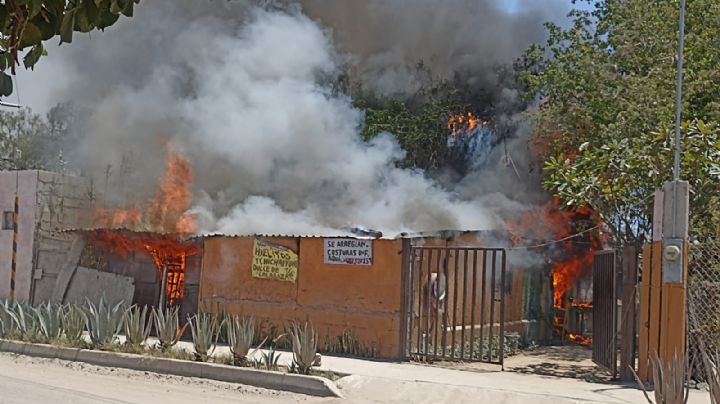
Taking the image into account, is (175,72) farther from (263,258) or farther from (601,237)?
(601,237)

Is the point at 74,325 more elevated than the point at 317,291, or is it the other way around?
the point at 317,291

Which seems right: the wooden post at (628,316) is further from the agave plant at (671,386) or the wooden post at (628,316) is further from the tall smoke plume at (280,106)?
the tall smoke plume at (280,106)

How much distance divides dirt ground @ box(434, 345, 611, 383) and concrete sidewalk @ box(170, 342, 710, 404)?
1.58ft

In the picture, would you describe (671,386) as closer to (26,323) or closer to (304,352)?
(304,352)

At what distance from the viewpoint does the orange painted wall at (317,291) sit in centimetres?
1219

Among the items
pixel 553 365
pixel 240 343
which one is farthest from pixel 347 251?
pixel 553 365

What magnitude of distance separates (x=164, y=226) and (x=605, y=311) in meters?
10.3

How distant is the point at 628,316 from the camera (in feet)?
33.5

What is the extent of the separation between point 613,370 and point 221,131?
12512 millimetres

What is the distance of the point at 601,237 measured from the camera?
16.0 m

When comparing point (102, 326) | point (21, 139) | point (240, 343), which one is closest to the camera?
point (240, 343)

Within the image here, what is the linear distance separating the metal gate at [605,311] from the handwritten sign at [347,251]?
11.4ft

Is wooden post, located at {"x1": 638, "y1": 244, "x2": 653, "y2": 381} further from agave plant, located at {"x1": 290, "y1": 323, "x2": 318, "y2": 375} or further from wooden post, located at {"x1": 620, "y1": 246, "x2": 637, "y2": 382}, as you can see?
agave plant, located at {"x1": 290, "y1": 323, "x2": 318, "y2": 375}

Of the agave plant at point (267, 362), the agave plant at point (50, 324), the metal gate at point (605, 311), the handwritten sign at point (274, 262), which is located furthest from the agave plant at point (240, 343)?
the metal gate at point (605, 311)
